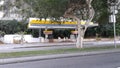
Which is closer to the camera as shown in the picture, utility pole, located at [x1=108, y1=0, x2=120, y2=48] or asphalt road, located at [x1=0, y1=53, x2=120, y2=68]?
asphalt road, located at [x1=0, y1=53, x2=120, y2=68]

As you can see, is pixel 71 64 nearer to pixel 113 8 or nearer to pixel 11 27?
pixel 113 8

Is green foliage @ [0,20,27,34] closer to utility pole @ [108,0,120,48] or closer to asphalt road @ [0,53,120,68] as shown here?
utility pole @ [108,0,120,48]

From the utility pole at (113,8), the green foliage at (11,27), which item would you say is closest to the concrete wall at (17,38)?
the green foliage at (11,27)

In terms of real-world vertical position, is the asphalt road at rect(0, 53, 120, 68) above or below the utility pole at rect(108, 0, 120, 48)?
below

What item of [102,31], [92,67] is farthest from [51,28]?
[92,67]

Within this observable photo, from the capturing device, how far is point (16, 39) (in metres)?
40.7

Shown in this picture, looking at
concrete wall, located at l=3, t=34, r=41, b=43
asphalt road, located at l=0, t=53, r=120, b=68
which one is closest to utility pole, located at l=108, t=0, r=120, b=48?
asphalt road, located at l=0, t=53, r=120, b=68

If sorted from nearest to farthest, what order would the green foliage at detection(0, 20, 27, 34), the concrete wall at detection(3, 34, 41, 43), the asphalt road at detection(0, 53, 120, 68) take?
the asphalt road at detection(0, 53, 120, 68) < the concrete wall at detection(3, 34, 41, 43) < the green foliage at detection(0, 20, 27, 34)

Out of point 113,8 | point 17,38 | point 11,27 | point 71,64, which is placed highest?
point 113,8

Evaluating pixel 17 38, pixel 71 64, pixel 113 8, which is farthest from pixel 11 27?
pixel 71 64

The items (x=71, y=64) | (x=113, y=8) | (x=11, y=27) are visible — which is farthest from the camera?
(x=11, y=27)

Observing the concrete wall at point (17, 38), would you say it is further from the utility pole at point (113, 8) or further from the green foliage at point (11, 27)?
the utility pole at point (113, 8)

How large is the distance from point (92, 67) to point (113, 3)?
13.8 meters

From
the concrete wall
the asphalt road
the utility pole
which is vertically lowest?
the concrete wall
